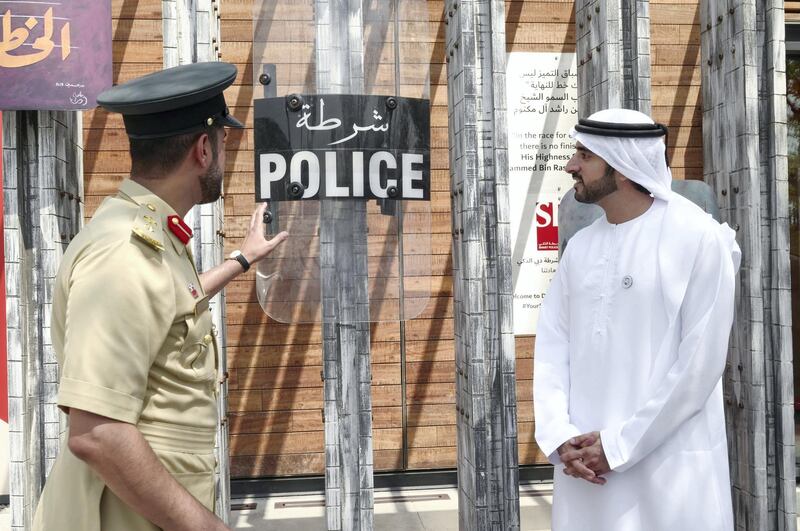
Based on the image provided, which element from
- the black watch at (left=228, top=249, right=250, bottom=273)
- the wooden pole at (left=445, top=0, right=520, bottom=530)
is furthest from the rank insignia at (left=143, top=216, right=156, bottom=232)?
the wooden pole at (left=445, top=0, right=520, bottom=530)

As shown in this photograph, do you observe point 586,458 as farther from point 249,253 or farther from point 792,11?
point 792,11

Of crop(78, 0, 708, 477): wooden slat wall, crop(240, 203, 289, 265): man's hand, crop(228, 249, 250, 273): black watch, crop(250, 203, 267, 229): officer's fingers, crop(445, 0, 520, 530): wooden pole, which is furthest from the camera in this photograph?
crop(78, 0, 708, 477): wooden slat wall

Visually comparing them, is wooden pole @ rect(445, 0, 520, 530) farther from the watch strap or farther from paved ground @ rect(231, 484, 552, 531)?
paved ground @ rect(231, 484, 552, 531)

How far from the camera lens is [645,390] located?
8.65ft

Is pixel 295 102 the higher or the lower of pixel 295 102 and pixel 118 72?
the lower

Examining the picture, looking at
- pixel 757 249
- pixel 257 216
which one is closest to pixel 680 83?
pixel 757 249

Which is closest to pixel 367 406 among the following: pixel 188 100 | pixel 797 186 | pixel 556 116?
pixel 188 100

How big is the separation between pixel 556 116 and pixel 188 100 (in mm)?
3879

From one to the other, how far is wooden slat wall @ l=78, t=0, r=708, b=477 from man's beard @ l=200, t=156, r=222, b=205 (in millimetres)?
3272

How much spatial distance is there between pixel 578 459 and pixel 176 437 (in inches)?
54.0

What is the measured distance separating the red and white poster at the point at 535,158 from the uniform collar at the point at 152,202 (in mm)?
3733

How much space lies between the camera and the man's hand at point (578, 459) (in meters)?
2.63

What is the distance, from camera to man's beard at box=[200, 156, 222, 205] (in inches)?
73.2

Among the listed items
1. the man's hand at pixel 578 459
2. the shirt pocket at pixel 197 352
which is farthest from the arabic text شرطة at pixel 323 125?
the shirt pocket at pixel 197 352
